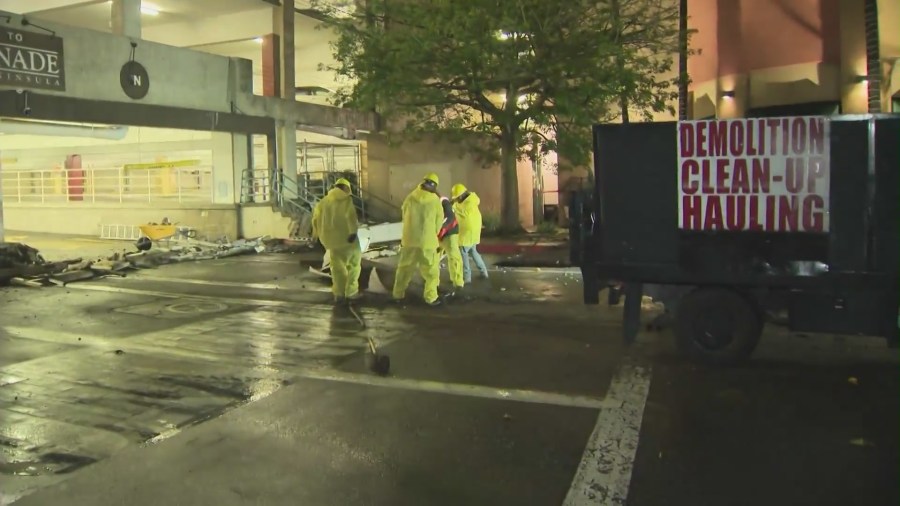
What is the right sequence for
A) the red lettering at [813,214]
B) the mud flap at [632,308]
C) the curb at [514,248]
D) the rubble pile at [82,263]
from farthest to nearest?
the curb at [514,248]
the rubble pile at [82,263]
the mud flap at [632,308]
the red lettering at [813,214]

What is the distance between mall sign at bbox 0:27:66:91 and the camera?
49.2ft

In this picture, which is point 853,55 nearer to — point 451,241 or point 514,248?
point 514,248

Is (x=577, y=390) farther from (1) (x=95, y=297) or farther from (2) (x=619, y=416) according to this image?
(1) (x=95, y=297)

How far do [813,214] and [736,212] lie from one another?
23.2 inches

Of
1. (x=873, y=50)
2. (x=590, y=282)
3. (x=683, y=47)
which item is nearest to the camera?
(x=590, y=282)

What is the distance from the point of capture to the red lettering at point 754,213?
6.27 m

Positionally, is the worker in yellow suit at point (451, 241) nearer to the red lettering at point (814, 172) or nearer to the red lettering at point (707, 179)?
the red lettering at point (707, 179)

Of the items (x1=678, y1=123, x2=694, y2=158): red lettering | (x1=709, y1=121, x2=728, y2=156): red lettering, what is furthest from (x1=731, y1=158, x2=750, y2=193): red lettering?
(x1=678, y1=123, x2=694, y2=158): red lettering

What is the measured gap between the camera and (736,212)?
6344 mm

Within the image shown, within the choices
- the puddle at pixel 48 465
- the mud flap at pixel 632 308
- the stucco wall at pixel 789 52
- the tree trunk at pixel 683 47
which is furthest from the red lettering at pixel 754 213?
the tree trunk at pixel 683 47

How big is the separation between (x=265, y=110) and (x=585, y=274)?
680 inches

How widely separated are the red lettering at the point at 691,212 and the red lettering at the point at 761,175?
46cm

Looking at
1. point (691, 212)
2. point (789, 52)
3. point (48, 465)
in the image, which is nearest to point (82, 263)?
point (48, 465)

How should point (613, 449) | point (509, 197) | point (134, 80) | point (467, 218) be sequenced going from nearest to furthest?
1. point (613, 449)
2. point (467, 218)
3. point (134, 80)
4. point (509, 197)
